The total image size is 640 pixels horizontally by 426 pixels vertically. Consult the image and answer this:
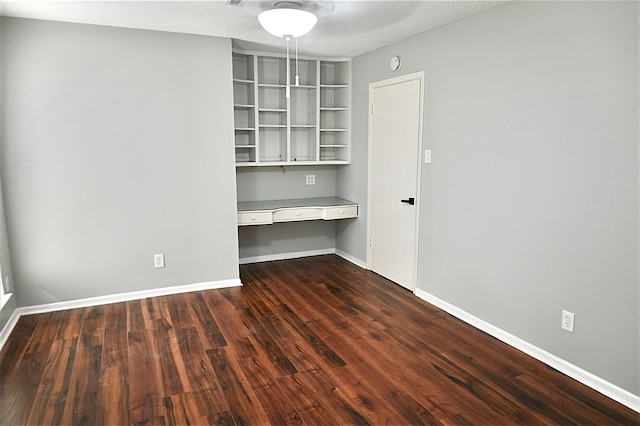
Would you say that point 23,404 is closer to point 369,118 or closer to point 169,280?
point 169,280

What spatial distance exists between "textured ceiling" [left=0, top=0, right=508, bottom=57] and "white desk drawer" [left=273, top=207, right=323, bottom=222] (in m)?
1.76

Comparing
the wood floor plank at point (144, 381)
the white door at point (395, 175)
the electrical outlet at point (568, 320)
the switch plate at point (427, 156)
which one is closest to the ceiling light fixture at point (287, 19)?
the white door at point (395, 175)

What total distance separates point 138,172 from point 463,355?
3.06 m

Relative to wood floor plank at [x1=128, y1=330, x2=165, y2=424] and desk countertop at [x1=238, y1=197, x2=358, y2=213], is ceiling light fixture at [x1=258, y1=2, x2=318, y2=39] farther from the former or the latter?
wood floor plank at [x1=128, y1=330, x2=165, y2=424]

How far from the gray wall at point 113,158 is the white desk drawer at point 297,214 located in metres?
0.59

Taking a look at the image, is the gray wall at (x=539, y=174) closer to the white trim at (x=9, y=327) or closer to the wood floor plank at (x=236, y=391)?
the wood floor plank at (x=236, y=391)

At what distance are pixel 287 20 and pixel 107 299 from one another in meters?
2.85

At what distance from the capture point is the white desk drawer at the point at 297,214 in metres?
4.76

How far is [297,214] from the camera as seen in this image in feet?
15.9

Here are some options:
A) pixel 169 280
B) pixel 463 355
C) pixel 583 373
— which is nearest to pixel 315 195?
pixel 169 280

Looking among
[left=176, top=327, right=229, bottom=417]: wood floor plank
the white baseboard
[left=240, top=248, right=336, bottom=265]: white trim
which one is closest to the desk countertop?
[left=240, top=248, right=336, bottom=265]: white trim

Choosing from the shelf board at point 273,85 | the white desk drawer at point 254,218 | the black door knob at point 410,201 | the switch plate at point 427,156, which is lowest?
the white desk drawer at point 254,218

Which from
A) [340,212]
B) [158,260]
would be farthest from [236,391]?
[340,212]

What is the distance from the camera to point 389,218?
4477 millimetres
